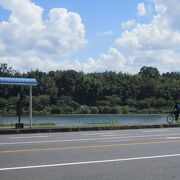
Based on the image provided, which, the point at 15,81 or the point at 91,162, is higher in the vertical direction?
the point at 15,81

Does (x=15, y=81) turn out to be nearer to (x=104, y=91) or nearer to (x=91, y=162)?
(x=91, y=162)

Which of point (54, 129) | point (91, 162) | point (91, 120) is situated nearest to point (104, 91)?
point (91, 120)

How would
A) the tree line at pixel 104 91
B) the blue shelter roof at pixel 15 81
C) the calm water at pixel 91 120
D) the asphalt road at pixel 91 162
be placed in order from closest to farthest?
the asphalt road at pixel 91 162 → the blue shelter roof at pixel 15 81 → the calm water at pixel 91 120 → the tree line at pixel 104 91

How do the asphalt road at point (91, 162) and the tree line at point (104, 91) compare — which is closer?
the asphalt road at point (91, 162)

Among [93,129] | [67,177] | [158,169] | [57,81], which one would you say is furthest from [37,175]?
[57,81]

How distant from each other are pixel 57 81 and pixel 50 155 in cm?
11110

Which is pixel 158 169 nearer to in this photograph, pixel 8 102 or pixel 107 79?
pixel 8 102

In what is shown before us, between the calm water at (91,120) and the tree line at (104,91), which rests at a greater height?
the tree line at (104,91)

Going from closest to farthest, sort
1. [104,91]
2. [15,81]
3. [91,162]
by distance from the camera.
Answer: [91,162] < [15,81] < [104,91]

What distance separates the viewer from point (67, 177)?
31.2ft

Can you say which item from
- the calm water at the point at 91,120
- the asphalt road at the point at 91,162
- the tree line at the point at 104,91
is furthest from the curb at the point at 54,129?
the tree line at the point at 104,91

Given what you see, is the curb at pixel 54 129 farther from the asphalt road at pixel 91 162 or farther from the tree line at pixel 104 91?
the tree line at pixel 104 91

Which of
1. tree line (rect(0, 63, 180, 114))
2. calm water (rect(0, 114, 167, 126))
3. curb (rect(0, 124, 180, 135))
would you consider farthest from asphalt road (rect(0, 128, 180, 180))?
tree line (rect(0, 63, 180, 114))

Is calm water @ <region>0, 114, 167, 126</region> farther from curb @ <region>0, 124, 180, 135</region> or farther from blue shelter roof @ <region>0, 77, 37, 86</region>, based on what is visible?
blue shelter roof @ <region>0, 77, 37, 86</region>
